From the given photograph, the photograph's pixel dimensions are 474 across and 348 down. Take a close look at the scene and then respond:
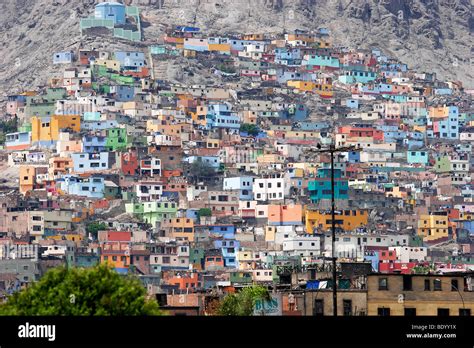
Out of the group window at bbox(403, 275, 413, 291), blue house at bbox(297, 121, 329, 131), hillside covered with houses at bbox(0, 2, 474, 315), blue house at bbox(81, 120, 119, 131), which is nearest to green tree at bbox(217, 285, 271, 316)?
window at bbox(403, 275, 413, 291)

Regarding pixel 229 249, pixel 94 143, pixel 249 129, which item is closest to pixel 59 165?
pixel 94 143

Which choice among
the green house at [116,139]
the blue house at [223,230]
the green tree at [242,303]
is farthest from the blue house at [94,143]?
the green tree at [242,303]

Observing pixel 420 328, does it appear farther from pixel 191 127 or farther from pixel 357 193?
pixel 191 127

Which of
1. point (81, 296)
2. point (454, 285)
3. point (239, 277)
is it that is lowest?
point (239, 277)

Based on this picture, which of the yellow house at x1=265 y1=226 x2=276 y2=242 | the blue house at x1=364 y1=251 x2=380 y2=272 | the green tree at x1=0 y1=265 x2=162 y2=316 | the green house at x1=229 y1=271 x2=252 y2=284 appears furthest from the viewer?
the yellow house at x1=265 y1=226 x2=276 y2=242

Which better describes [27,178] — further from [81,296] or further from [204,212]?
[81,296]

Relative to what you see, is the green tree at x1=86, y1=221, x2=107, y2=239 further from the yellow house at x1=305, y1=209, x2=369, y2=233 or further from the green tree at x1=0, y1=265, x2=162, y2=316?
the green tree at x1=0, y1=265, x2=162, y2=316

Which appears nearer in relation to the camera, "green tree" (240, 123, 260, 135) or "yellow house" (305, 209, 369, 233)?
"yellow house" (305, 209, 369, 233)
